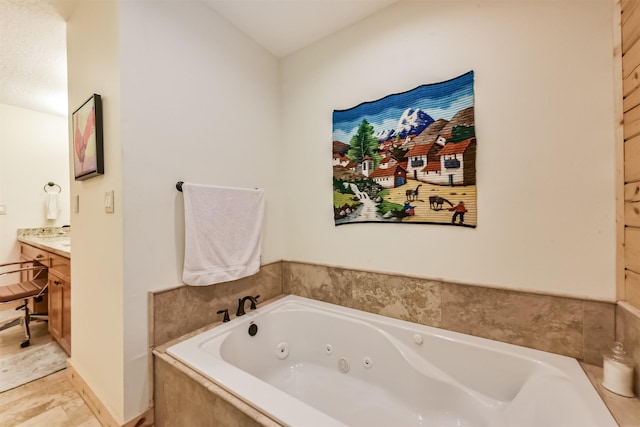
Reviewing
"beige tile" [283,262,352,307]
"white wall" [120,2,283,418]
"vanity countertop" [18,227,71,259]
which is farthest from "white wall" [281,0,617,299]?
"vanity countertop" [18,227,71,259]

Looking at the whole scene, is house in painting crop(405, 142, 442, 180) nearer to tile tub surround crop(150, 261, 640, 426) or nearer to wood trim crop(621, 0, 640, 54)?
tile tub surround crop(150, 261, 640, 426)

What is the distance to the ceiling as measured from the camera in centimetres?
156

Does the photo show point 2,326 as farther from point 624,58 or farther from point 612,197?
point 624,58

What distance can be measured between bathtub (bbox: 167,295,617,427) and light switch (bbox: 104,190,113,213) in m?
0.78

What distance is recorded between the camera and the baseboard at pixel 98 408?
4.11ft

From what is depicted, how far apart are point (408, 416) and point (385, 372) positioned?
210mm

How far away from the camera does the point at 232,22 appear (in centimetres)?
172

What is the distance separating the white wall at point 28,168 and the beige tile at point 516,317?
4568 mm

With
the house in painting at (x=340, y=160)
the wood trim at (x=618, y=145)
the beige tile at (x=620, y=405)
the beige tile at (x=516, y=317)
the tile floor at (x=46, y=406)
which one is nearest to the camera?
the beige tile at (x=620, y=405)

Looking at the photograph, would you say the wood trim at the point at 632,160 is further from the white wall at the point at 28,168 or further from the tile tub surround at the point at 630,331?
the white wall at the point at 28,168

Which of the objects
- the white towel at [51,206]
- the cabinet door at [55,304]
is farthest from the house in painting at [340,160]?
the white towel at [51,206]

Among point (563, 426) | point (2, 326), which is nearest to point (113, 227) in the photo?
point (563, 426)

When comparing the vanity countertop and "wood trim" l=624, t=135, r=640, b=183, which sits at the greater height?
"wood trim" l=624, t=135, r=640, b=183

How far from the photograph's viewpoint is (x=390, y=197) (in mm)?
1581
